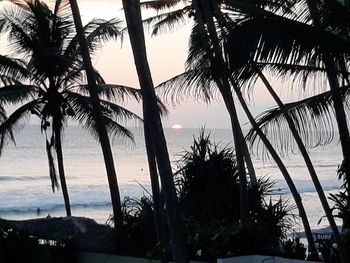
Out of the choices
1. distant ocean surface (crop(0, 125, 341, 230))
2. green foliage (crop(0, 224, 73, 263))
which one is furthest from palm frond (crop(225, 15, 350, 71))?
distant ocean surface (crop(0, 125, 341, 230))

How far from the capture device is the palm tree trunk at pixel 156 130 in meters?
10.8

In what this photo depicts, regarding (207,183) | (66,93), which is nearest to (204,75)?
(207,183)

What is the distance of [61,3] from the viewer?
24.7 meters

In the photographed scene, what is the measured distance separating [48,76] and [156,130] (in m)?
13.6

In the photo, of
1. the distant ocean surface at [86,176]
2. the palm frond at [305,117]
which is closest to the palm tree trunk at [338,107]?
the palm frond at [305,117]

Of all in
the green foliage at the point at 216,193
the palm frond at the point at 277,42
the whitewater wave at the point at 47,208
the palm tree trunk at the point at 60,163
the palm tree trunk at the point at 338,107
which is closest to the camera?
the palm frond at the point at 277,42

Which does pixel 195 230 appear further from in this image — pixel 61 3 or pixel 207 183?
pixel 61 3

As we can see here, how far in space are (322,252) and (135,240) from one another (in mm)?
4745

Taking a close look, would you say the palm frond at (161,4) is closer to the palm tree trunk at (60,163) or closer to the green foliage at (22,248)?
the palm tree trunk at (60,163)

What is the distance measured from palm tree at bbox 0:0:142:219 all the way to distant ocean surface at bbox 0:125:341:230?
151 inches

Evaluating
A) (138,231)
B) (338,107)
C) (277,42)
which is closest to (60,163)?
(138,231)

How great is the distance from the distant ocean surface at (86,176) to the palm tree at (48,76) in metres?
3.82

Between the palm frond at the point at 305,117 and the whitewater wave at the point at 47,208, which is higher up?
the whitewater wave at the point at 47,208

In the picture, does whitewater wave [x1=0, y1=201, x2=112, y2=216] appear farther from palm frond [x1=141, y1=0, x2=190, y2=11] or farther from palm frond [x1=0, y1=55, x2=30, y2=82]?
palm frond [x1=141, y1=0, x2=190, y2=11]
